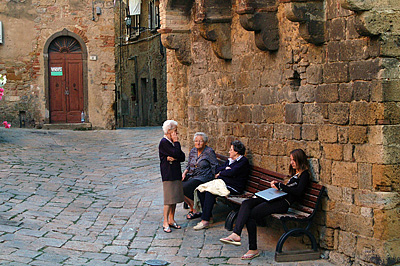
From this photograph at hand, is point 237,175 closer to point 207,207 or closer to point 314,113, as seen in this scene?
point 207,207

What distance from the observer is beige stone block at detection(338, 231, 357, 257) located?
5.78m

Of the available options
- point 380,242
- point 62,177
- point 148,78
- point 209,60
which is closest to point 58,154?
point 62,177

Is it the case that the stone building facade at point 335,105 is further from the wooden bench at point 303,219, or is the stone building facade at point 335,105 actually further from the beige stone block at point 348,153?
the wooden bench at point 303,219

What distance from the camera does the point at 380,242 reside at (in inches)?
217

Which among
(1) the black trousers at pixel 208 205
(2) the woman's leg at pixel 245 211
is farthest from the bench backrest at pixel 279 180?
(2) the woman's leg at pixel 245 211

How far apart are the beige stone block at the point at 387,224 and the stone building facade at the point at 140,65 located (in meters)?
21.1

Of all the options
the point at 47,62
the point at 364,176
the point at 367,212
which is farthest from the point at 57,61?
the point at 367,212

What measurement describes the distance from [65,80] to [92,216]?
12.7m

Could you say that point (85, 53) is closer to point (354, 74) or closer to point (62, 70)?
point (62, 70)

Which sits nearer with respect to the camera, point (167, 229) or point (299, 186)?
point (299, 186)

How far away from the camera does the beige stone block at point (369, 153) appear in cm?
550

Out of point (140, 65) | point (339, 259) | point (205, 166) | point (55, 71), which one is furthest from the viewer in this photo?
point (140, 65)

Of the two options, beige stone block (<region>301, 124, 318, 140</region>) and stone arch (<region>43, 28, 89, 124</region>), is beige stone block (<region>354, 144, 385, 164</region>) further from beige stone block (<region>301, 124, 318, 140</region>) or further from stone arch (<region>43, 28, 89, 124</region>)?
stone arch (<region>43, 28, 89, 124</region>)

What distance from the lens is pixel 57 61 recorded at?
20.3 m
